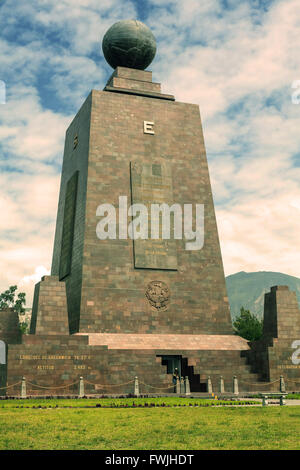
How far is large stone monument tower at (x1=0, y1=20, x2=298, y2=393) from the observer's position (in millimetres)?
28656

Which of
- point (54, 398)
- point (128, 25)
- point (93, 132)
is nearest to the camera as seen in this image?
point (54, 398)

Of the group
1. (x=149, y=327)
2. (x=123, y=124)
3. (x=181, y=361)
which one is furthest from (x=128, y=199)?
(x=181, y=361)

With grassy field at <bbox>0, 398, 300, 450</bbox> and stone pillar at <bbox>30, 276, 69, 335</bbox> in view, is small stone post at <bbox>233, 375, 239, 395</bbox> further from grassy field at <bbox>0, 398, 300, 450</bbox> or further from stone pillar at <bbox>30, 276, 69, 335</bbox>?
grassy field at <bbox>0, 398, 300, 450</bbox>

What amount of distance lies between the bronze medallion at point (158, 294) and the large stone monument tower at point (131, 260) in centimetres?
6

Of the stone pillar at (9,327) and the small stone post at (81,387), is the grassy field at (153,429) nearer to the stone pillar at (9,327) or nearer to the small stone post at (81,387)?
the small stone post at (81,387)

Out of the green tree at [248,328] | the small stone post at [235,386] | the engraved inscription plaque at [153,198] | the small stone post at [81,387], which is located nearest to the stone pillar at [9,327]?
the small stone post at [81,387]

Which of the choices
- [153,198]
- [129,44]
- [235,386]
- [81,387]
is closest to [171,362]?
[235,386]

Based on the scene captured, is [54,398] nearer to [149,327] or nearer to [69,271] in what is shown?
[149,327]

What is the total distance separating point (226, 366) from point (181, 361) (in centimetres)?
252

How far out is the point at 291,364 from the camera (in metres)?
30.4

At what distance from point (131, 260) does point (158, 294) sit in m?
2.61

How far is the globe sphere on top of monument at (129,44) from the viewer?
123ft

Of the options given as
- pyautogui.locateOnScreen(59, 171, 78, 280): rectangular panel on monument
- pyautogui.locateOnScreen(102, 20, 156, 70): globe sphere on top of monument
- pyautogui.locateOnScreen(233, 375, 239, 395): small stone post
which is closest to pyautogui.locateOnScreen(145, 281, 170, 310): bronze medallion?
pyautogui.locateOnScreen(59, 171, 78, 280): rectangular panel on monument

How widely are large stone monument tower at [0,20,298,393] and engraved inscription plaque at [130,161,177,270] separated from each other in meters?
0.07
